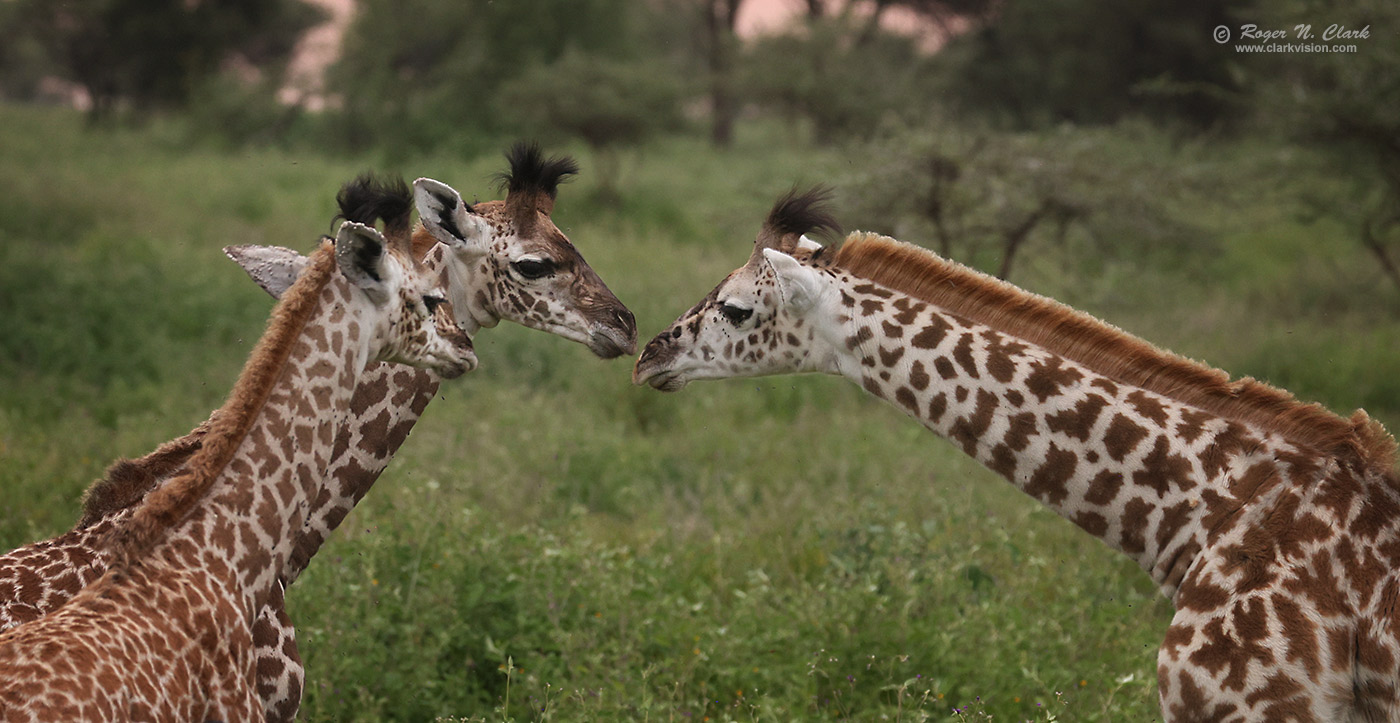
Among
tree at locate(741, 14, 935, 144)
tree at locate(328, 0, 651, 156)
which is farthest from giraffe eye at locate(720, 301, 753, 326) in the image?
tree at locate(328, 0, 651, 156)

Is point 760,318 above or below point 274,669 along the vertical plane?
above

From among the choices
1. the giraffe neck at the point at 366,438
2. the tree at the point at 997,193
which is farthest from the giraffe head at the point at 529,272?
the tree at the point at 997,193

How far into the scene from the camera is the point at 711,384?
11.5 m

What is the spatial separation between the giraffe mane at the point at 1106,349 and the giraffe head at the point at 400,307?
1.57 metres

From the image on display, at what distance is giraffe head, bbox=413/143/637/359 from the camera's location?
207 inches

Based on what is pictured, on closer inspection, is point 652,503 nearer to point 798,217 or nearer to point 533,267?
point 533,267

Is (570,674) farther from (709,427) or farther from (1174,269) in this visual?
(1174,269)

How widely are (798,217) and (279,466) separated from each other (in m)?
2.35

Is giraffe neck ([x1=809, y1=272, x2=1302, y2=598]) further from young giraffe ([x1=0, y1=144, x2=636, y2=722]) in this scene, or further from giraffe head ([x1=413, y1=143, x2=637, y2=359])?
young giraffe ([x1=0, y1=144, x2=636, y2=722])

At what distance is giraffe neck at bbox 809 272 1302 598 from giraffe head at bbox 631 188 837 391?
6.3 inches

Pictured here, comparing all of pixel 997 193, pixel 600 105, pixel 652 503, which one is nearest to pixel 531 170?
pixel 652 503

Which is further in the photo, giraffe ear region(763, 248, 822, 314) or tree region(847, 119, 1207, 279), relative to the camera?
tree region(847, 119, 1207, 279)

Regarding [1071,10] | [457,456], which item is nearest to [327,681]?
[457,456]

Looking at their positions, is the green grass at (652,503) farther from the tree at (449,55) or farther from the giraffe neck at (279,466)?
the tree at (449,55)
